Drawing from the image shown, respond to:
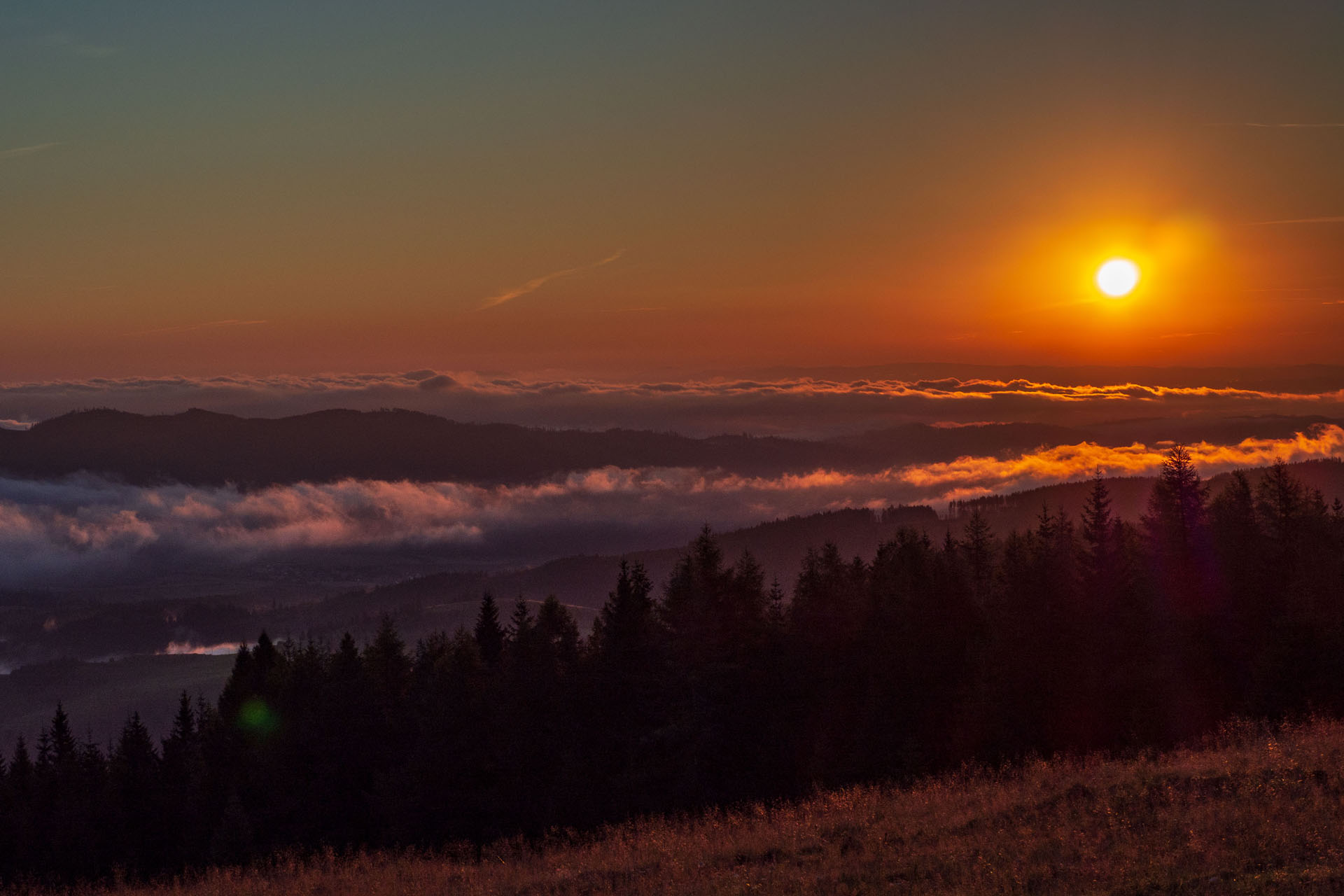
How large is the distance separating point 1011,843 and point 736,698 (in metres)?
34.3

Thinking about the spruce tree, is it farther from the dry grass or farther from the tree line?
the dry grass

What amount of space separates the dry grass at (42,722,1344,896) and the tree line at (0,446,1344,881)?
62.1 ft

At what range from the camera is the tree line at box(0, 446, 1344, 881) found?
4638 centimetres

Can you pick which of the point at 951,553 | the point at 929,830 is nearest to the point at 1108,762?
the point at 929,830

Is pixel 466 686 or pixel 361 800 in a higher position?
pixel 466 686

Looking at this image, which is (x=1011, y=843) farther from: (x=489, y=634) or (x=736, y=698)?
(x=489, y=634)

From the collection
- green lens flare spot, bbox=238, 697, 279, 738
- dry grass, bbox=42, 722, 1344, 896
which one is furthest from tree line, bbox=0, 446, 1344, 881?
dry grass, bbox=42, 722, 1344, 896

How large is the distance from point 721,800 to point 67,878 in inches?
1429

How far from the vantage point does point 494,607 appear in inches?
3034

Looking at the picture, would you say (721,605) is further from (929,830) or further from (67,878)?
(67,878)

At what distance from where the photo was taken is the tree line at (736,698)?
46375 millimetres

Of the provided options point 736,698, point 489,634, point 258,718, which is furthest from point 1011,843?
point 489,634

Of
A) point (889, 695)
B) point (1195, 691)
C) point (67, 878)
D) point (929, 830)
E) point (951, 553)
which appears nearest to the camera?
point (929, 830)

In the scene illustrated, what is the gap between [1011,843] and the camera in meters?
18.4
